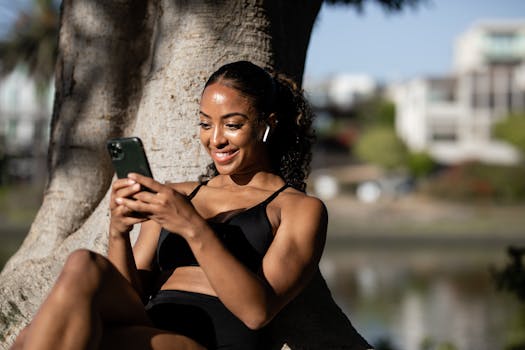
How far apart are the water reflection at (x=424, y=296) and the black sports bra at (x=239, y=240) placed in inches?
169

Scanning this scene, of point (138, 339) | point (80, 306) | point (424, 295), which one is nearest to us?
point (80, 306)

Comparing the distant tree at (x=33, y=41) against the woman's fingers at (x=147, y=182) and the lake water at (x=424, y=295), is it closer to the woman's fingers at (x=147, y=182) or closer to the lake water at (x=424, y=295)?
the lake water at (x=424, y=295)

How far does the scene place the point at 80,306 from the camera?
2.35m

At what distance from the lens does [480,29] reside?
85.3m

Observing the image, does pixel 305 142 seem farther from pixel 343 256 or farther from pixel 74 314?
pixel 343 256

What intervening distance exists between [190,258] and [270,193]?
39 cm

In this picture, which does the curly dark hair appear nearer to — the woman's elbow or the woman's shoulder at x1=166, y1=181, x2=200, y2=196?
the woman's shoulder at x1=166, y1=181, x2=200, y2=196

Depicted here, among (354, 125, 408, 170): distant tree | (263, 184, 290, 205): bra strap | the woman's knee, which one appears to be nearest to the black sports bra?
(263, 184, 290, 205): bra strap

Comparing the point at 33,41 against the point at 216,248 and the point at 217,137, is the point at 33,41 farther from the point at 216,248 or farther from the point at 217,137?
the point at 216,248

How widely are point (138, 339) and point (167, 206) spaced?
0.42m

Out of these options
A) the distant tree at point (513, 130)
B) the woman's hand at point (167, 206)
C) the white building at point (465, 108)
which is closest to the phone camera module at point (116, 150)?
the woman's hand at point (167, 206)

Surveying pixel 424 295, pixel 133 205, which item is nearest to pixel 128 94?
pixel 133 205

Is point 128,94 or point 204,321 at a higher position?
point 128,94

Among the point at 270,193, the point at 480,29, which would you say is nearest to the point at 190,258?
the point at 270,193
